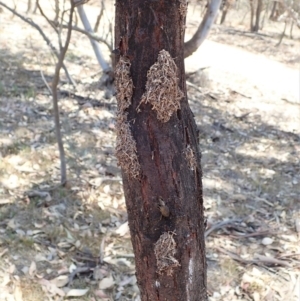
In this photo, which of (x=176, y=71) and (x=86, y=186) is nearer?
(x=176, y=71)

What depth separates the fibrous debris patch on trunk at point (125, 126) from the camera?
5.20ft

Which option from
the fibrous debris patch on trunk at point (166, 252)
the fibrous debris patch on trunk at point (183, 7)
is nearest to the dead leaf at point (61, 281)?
the fibrous debris patch on trunk at point (166, 252)

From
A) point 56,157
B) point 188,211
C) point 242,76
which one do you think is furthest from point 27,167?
point 242,76

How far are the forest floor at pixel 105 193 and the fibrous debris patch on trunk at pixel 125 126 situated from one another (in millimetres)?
1462

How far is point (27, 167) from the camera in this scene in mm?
4012

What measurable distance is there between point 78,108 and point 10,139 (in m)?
1.33

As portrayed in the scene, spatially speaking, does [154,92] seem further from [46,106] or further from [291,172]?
[46,106]

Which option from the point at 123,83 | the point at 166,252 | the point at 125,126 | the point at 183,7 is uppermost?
the point at 183,7

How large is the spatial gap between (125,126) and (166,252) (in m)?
0.49

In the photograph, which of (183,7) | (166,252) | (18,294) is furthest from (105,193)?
(183,7)

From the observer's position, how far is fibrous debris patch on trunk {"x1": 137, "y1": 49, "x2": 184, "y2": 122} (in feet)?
5.06

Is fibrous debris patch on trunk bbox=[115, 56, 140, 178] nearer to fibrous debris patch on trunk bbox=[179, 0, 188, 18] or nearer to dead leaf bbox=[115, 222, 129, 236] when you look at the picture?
fibrous debris patch on trunk bbox=[179, 0, 188, 18]

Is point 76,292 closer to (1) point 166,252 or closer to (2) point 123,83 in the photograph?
(1) point 166,252

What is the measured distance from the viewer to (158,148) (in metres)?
1.62
